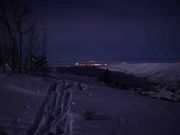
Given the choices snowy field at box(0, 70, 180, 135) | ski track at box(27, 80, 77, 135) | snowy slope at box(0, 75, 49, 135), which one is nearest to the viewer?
ski track at box(27, 80, 77, 135)

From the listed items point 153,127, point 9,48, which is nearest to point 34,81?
point 153,127

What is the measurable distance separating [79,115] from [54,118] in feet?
3.68

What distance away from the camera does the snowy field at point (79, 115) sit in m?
7.77

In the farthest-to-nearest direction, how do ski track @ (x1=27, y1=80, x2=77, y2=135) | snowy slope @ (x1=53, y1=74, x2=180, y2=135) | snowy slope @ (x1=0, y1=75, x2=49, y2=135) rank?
snowy slope @ (x1=53, y1=74, x2=180, y2=135) → snowy slope @ (x1=0, y1=75, x2=49, y2=135) → ski track @ (x1=27, y1=80, x2=77, y2=135)

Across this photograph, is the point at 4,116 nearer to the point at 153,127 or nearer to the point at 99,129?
the point at 99,129

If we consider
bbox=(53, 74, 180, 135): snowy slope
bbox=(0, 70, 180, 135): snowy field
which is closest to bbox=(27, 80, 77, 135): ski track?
bbox=(0, 70, 180, 135): snowy field

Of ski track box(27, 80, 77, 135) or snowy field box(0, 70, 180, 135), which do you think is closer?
ski track box(27, 80, 77, 135)

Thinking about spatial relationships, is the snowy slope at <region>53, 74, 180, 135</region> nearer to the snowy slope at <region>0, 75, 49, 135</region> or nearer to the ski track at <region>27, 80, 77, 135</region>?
the ski track at <region>27, 80, 77, 135</region>

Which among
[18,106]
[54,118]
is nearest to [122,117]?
[54,118]

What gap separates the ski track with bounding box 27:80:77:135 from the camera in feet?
24.3

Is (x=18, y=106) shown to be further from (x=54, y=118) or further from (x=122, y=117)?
(x=122, y=117)

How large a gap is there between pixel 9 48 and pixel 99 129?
21.1 metres

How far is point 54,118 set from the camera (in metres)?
8.64

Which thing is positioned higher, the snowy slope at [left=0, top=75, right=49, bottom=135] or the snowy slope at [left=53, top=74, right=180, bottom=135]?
the snowy slope at [left=0, top=75, right=49, bottom=135]
